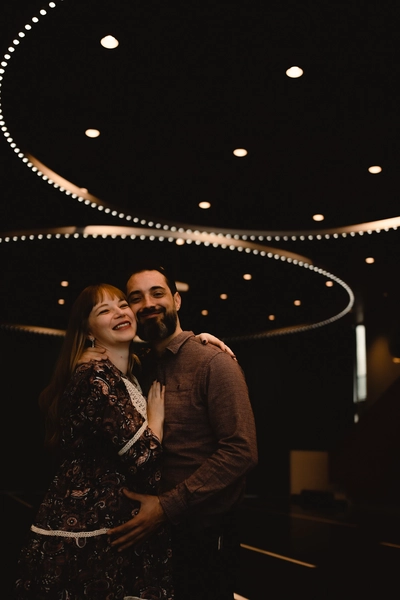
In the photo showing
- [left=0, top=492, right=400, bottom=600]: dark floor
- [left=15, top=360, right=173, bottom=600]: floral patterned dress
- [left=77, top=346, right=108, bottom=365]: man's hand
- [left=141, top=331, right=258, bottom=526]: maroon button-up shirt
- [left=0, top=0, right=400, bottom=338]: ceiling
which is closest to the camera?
[left=15, top=360, right=173, bottom=600]: floral patterned dress

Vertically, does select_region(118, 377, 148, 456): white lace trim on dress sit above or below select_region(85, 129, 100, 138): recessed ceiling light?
below

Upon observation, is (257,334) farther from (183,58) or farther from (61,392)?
(61,392)

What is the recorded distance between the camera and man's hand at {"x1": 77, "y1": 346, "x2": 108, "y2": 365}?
2.38 meters

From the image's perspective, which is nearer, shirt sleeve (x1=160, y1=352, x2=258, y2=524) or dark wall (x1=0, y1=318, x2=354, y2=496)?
shirt sleeve (x1=160, y1=352, x2=258, y2=524)

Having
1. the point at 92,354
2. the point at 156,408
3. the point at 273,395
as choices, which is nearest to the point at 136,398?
the point at 156,408

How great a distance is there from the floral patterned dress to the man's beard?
Answer: 0.37 metres

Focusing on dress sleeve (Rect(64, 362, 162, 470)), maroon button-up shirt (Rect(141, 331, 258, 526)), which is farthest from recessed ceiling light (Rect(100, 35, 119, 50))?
dress sleeve (Rect(64, 362, 162, 470))

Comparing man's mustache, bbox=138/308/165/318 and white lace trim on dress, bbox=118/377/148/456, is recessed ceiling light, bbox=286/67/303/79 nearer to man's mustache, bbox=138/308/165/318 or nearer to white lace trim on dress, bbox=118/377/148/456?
man's mustache, bbox=138/308/165/318

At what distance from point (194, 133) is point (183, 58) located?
3.96 ft

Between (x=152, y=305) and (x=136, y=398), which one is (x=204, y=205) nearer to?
(x=152, y=305)

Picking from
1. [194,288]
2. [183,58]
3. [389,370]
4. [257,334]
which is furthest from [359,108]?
[257,334]

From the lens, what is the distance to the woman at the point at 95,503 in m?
2.16

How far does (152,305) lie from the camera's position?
265 centimetres

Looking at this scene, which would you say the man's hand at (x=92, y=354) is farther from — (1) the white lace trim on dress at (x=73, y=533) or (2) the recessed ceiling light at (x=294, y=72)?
(2) the recessed ceiling light at (x=294, y=72)
